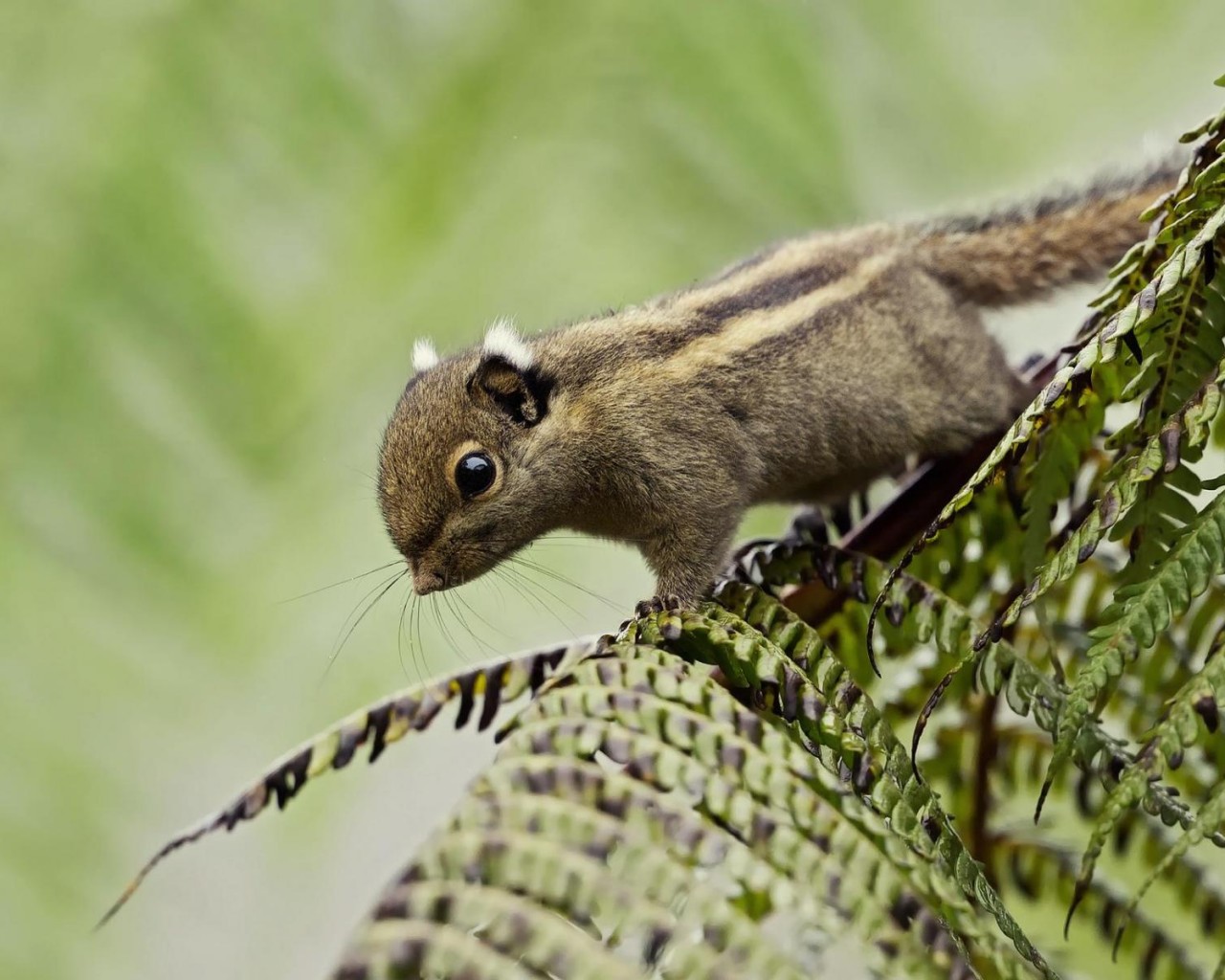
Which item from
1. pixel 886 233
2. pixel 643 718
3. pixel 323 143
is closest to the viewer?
pixel 643 718

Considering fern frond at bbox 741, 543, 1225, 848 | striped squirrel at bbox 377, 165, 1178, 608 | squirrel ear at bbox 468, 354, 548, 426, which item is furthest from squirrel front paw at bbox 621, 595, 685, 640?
squirrel ear at bbox 468, 354, 548, 426

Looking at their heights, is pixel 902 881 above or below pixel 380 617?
below

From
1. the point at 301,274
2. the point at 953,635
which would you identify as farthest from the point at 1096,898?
the point at 301,274

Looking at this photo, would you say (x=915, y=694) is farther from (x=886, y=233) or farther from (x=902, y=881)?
(x=902, y=881)

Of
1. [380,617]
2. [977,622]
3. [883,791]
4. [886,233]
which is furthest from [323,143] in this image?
[883,791]

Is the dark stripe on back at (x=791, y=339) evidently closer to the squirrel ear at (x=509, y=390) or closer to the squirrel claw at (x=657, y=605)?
the squirrel ear at (x=509, y=390)

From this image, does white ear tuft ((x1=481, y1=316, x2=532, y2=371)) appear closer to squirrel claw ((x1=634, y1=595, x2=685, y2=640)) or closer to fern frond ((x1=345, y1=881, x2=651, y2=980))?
squirrel claw ((x1=634, y1=595, x2=685, y2=640))
